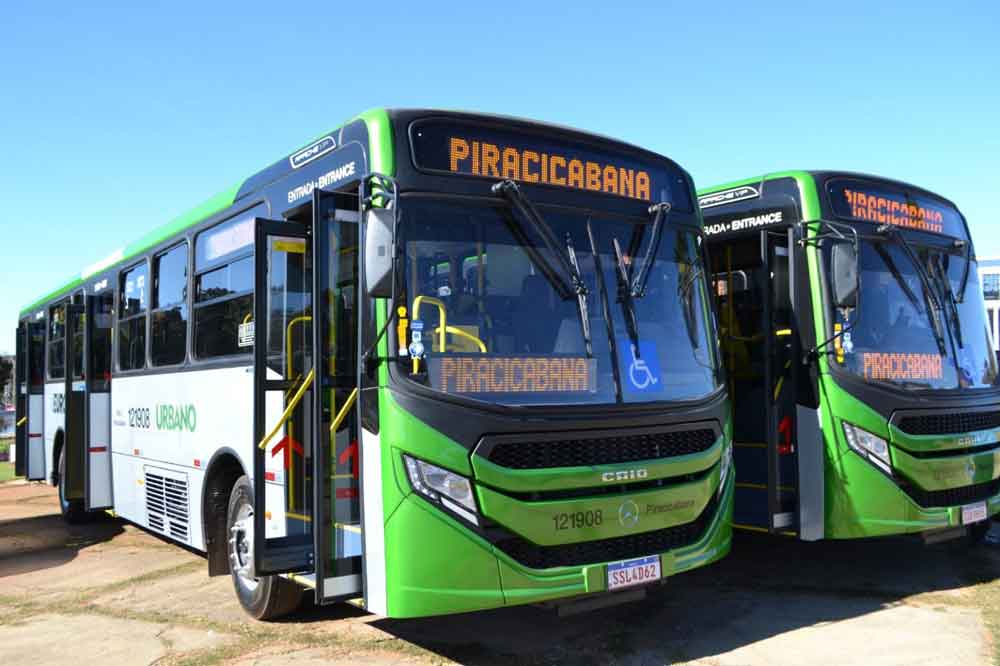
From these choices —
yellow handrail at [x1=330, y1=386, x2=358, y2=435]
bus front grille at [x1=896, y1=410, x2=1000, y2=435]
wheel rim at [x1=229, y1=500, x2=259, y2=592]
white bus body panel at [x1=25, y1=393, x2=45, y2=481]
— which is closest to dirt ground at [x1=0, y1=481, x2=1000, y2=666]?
wheel rim at [x1=229, y1=500, x2=259, y2=592]

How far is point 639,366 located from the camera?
5660 millimetres

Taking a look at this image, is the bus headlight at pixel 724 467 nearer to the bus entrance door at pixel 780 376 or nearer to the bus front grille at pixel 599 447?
the bus front grille at pixel 599 447

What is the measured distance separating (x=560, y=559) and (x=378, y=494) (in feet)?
3.48

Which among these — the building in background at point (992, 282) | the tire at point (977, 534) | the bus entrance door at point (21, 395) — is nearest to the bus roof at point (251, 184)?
the bus entrance door at point (21, 395)

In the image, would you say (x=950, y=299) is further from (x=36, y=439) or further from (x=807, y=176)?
(x=36, y=439)

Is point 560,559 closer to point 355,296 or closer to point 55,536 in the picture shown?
point 355,296

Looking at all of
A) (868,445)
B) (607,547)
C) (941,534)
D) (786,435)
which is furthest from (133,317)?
(941,534)

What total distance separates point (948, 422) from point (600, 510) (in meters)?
3.58

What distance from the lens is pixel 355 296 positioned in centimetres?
535

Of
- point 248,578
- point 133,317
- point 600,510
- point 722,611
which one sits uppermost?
point 133,317

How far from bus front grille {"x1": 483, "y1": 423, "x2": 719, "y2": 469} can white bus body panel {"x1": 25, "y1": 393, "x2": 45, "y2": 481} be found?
417 inches

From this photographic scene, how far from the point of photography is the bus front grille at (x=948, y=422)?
23.3ft

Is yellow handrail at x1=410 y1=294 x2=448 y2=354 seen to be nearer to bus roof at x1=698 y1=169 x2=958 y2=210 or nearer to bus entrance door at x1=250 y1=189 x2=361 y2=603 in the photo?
bus entrance door at x1=250 y1=189 x2=361 y2=603

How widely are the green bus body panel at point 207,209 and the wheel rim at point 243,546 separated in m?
2.41
